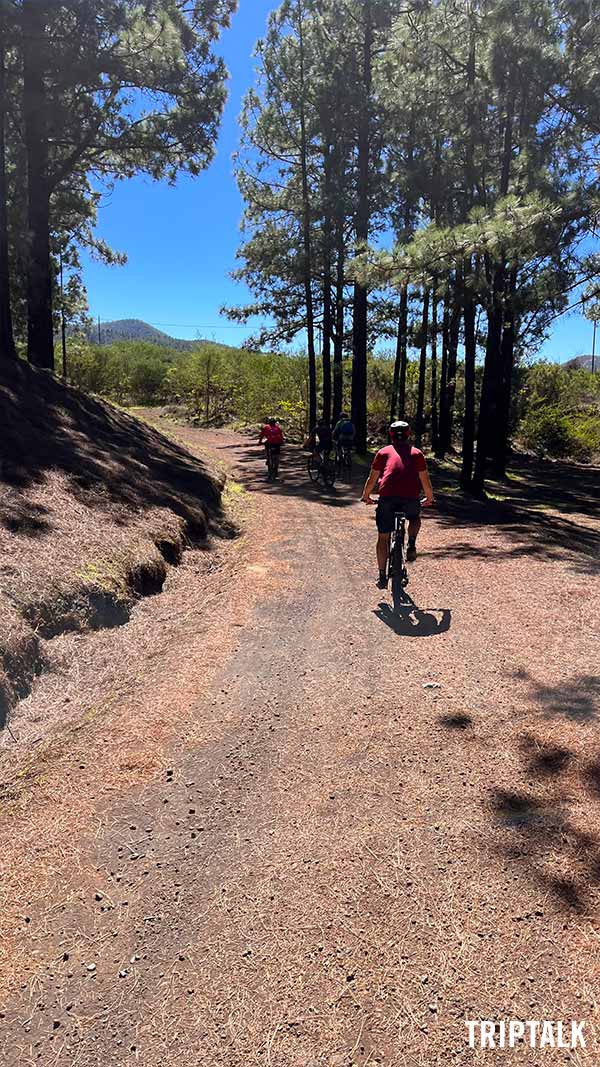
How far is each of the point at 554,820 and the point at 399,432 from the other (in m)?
4.29

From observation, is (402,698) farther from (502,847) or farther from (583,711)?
(502,847)

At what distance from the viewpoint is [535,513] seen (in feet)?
42.2

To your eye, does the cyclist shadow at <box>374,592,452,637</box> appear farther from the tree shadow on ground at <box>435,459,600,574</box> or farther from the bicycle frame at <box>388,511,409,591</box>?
the tree shadow on ground at <box>435,459,600,574</box>

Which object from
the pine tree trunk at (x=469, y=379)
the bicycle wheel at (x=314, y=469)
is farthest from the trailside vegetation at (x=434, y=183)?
the bicycle wheel at (x=314, y=469)

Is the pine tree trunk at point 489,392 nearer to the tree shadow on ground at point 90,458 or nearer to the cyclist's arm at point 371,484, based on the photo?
the tree shadow on ground at point 90,458

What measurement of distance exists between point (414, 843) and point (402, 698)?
58.4 inches

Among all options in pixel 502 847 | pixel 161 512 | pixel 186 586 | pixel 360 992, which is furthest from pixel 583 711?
pixel 161 512

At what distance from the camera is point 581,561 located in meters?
8.51

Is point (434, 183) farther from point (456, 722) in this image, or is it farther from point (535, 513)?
point (456, 722)

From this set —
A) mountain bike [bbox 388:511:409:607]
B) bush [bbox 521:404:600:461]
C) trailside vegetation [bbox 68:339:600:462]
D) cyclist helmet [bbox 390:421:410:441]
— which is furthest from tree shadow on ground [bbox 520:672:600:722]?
bush [bbox 521:404:600:461]

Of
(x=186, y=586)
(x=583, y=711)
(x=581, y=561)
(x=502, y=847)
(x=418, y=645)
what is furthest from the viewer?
(x=581, y=561)

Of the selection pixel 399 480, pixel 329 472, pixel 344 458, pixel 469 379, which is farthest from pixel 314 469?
pixel 399 480

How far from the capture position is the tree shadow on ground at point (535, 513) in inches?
357

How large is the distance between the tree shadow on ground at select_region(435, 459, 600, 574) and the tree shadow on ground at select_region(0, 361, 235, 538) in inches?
176
